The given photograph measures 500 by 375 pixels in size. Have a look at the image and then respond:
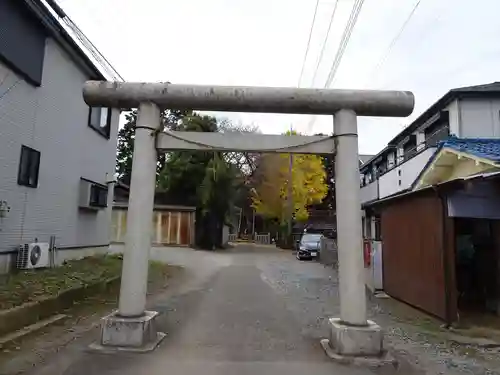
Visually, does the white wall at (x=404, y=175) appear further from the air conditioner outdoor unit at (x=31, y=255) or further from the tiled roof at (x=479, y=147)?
the air conditioner outdoor unit at (x=31, y=255)

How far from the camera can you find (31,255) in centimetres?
968

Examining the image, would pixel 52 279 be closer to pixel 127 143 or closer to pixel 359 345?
pixel 359 345

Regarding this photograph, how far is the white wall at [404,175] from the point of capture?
16.2 meters

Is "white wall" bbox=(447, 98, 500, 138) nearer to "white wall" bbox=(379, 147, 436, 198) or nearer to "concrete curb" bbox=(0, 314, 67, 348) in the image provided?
"white wall" bbox=(379, 147, 436, 198)

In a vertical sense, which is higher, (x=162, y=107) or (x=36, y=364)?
(x=162, y=107)

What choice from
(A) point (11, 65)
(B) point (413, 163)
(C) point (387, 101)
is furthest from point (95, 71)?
(B) point (413, 163)

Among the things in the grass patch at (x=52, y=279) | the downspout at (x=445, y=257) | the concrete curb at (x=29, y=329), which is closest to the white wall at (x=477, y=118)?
the downspout at (x=445, y=257)

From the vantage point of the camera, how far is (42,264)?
33.6 feet

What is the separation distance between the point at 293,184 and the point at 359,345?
3353cm

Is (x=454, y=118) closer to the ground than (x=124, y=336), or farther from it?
farther from it

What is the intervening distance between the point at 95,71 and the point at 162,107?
7569 millimetres

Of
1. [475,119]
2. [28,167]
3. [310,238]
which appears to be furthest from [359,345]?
[310,238]

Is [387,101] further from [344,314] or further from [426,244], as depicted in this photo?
[426,244]

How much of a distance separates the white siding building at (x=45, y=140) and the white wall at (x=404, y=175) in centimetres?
1141
